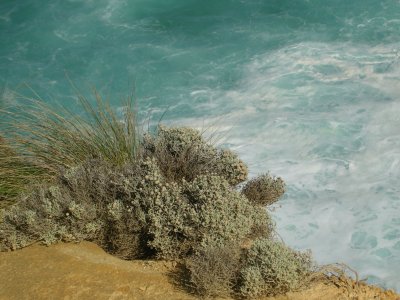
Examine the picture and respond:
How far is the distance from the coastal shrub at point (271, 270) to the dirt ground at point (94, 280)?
120 mm

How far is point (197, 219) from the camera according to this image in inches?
196

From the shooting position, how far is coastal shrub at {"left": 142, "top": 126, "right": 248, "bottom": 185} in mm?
5992

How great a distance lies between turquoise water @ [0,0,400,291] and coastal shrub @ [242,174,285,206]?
1.25 meters

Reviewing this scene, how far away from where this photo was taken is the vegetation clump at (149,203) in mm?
4621

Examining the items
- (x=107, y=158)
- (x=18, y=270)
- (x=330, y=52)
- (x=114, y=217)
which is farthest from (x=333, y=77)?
(x=18, y=270)

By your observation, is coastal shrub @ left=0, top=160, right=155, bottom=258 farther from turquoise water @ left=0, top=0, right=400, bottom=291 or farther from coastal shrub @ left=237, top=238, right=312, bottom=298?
turquoise water @ left=0, top=0, right=400, bottom=291

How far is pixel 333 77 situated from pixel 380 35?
2.18 m

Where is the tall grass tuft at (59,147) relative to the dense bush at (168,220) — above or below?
above

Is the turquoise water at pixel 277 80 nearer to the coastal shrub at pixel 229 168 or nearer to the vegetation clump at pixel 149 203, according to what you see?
the coastal shrub at pixel 229 168

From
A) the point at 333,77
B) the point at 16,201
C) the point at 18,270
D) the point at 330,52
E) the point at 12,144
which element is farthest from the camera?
the point at 330,52

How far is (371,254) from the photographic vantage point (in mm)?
6914

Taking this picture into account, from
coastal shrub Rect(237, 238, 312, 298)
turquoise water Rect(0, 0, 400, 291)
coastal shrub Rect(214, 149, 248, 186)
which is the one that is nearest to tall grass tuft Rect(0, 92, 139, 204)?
coastal shrub Rect(214, 149, 248, 186)

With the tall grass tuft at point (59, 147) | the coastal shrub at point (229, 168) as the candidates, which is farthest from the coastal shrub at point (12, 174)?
the coastal shrub at point (229, 168)

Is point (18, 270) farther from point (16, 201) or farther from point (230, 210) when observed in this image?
point (230, 210)
